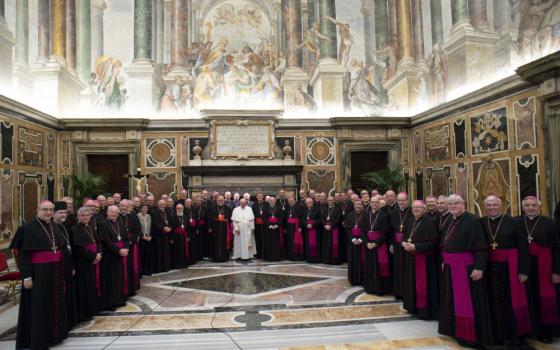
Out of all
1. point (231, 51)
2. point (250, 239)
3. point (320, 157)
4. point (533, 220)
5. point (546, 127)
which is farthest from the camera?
point (231, 51)

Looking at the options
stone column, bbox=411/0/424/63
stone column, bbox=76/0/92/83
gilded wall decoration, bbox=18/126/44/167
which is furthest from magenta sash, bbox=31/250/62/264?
stone column, bbox=411/0/424/63

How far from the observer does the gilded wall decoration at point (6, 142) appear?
8.56 meters

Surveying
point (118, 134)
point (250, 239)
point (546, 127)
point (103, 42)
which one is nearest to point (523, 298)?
point (546, 127)

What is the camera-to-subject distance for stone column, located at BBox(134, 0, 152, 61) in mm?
12477

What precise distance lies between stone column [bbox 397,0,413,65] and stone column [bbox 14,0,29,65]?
1100 cm

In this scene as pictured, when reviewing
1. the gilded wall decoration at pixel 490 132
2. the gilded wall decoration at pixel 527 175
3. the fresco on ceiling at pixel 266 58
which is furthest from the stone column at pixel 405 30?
the gilded wall decoration at pixel 527 175

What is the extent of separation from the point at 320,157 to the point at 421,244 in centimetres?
759

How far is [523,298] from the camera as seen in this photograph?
13.8ft

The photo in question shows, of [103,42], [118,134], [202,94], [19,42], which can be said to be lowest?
[118,134]

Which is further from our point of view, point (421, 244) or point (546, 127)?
point (546, 127)

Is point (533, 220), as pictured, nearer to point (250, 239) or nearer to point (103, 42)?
point (250, 239)

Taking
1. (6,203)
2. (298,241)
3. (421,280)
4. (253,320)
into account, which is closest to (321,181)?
(298,241)

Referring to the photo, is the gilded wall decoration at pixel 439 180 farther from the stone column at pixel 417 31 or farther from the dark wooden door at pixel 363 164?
the stone column at pixel 417 31

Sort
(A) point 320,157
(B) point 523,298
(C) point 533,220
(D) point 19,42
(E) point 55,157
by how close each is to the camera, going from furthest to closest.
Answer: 1. (A) point 320,157
2. (E) point 55,157
3. (D) point 19,42
4. (C) point 533,220
5. (B) point 523,298
